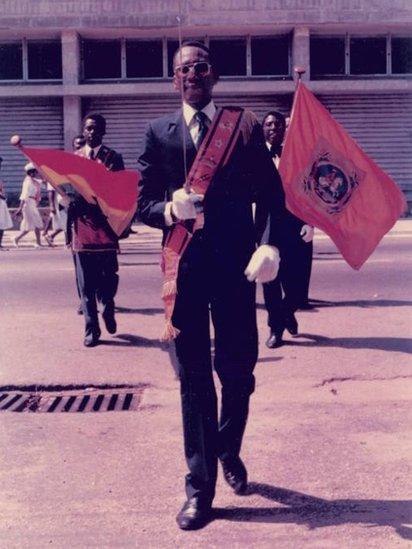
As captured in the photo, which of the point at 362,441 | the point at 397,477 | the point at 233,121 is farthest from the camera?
the point at 362,441

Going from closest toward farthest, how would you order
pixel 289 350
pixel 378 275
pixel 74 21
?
pixel 289 350, pixel 378 275, pixel 74 21

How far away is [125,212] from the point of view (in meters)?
7.57

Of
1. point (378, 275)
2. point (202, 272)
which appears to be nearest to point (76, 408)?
point (202, 272)

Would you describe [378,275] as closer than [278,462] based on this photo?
No

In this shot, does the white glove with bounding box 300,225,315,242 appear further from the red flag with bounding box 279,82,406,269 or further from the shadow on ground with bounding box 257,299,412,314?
the shadow on ground with bounding box 257,299,412,314

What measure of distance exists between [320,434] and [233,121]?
1926 millimetres

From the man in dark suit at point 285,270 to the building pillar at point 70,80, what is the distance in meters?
18.5

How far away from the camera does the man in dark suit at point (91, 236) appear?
769 centimetres

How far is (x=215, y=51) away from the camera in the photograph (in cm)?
2598

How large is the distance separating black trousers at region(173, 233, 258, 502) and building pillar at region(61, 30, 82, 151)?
2262 cm

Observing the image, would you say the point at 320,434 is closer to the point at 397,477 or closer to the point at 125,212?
the point at 397,477

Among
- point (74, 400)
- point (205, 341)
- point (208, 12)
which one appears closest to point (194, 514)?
point (205, 341)

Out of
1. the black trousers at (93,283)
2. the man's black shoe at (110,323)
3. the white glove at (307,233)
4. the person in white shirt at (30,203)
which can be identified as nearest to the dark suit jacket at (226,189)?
the black trousers at (93,283)

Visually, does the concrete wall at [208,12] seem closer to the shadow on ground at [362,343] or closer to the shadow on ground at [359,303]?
the shadow on ground at [359,303]
